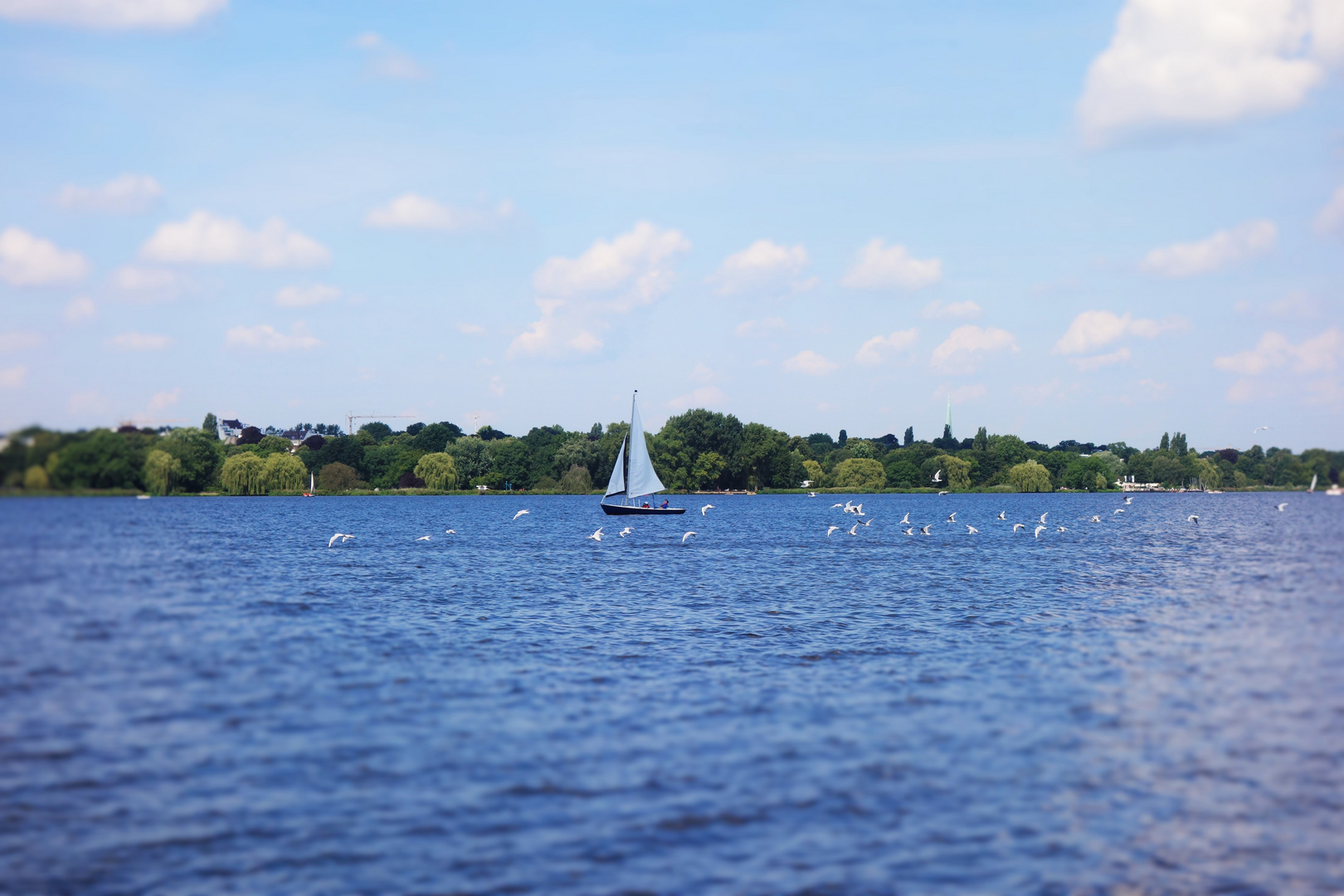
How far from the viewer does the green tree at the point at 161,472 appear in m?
29.5

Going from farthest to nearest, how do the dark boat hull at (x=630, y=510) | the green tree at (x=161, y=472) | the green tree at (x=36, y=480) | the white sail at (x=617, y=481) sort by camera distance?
the white sail at (x=617, y=481), the dark boat hull at (x=630, y=510), the green tree at (x=161, y=472), the green tree at (x=36, y=480)

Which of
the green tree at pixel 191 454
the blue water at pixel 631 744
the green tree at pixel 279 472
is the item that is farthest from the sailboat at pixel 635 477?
the green tree at pixel 191 454

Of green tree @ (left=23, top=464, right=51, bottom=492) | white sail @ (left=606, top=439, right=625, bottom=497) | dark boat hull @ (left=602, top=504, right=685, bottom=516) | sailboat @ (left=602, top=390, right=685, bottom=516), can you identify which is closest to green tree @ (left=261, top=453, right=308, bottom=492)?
green tree @ (left=23, top=464, right=51, bottom=492)

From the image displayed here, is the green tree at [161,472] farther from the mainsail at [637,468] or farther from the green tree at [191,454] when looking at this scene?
the mainsail at [637,468]

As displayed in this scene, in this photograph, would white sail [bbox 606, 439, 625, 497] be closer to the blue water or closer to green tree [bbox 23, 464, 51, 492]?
the blue water

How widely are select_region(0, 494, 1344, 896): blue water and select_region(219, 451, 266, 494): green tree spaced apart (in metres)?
13.1

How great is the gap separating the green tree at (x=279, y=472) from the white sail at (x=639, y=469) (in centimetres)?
7861

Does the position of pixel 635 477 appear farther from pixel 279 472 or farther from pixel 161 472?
pixel 161 472

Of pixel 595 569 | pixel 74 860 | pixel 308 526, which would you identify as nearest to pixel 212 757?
pixel 74 860

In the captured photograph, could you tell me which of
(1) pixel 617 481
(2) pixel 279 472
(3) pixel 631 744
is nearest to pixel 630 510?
(1) pixel 617 481

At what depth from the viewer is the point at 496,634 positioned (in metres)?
41.8

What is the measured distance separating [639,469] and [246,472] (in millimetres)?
92363

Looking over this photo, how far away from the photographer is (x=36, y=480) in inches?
962

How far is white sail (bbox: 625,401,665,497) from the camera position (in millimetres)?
151500
